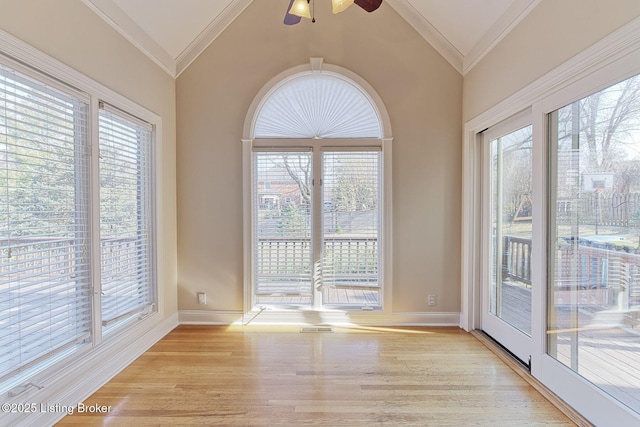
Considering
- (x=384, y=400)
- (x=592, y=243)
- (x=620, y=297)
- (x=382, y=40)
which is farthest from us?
(x=382, y=40)

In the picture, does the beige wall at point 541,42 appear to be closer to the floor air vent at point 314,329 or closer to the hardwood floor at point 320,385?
the hardwood floor at point 320,385

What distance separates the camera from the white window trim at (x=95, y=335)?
1744 millimetres

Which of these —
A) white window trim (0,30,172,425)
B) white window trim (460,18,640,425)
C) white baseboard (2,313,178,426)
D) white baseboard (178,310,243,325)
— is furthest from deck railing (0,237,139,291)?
white window trim (460,18,640,425)

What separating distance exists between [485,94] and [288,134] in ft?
6.49

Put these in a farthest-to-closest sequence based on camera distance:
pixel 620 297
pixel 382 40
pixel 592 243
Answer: pixel 382 40 → pixel 592 243 → pixel 620 297

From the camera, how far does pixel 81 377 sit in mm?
2123

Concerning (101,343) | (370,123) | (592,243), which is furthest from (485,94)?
(101,343)

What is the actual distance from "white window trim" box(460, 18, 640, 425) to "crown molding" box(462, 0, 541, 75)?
1.81ft

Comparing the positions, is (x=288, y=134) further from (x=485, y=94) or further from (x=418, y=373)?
(x=418, y=373)

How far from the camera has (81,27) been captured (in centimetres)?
212

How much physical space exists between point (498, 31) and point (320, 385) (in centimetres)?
320

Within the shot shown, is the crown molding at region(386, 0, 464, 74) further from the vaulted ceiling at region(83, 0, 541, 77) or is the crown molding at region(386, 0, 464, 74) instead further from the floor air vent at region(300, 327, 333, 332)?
the floor air vent at region(300, 327, 333, 332)

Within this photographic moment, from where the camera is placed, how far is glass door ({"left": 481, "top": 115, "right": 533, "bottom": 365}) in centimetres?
252

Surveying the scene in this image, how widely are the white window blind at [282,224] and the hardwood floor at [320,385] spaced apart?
579 mm
